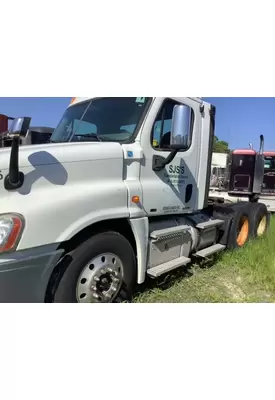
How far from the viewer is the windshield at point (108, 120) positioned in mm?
2908

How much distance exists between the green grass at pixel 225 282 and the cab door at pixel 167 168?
0.85 metres

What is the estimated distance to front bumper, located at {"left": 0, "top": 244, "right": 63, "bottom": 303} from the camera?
6.61 ft

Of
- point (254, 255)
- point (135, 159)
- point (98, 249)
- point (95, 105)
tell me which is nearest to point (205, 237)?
point (254, 255)

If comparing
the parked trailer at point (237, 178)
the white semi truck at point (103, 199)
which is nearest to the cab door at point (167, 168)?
the white semi truck at point (103, 199)

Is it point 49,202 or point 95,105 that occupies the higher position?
point 95,105

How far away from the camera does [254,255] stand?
4.05m

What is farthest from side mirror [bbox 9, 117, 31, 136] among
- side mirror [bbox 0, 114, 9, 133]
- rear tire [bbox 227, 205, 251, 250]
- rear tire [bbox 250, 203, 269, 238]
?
rear tire [bbox 250, 203, 269, 238]

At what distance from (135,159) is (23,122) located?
1.21 meters

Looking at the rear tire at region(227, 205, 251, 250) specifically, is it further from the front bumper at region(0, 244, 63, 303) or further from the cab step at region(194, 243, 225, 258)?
the front bumper at region(0, 244, 63, 303)

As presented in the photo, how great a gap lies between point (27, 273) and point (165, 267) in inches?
59.3

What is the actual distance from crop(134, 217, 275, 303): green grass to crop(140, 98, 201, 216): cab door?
0.85m

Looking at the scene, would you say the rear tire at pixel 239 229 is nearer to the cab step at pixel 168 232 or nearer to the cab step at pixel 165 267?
the cab step at pixel 168 232

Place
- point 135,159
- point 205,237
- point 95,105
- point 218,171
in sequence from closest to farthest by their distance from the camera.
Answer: point 135,159, point 95,105, point 205,237, point 218,171

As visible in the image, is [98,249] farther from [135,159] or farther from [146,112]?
[146,112]
